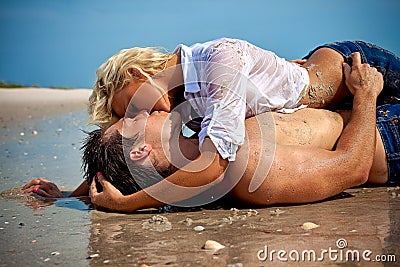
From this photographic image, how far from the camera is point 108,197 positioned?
3.22 m

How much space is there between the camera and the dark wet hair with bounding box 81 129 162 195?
3.22m

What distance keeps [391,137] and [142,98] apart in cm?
160

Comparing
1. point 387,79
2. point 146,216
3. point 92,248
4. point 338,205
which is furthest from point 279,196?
point 387,79

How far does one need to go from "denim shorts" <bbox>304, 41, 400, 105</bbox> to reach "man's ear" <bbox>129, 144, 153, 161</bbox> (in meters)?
1.57

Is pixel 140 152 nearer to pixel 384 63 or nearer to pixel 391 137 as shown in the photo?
pixel 391 137

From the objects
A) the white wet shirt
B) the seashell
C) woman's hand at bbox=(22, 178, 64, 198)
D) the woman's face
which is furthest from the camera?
woman's hand at bbox=(22, 178, 64, 198)

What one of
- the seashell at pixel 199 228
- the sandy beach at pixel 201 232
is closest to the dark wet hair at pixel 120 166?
the sandy beach at pixel 201 232

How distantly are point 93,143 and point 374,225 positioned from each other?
1.71 meters

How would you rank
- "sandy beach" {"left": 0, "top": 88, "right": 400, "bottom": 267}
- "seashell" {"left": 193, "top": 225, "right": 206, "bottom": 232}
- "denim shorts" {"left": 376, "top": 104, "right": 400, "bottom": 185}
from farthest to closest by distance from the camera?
"denim shorts" {"left": 376, "top": 104, "right": 400, "bottom": 185}
"seashell" {"left": 193, "top": 225, "right": 206, "bottom": 232}
"sandy beach" {"left": 0, "top": 88, "right": 400, "bottom": 267}

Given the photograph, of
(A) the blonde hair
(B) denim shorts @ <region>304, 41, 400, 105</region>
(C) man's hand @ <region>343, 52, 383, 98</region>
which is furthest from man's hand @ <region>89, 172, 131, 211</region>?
(B) denim shorts @ <region>304, 41, 400, 105</region>

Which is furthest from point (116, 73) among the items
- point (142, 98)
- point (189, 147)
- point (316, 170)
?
point (316, 170)

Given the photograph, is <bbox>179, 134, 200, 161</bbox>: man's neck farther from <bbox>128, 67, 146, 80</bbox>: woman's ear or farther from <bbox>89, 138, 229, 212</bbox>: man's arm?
<bbox>128, 67, 146, 80</bbox>: woman's ear

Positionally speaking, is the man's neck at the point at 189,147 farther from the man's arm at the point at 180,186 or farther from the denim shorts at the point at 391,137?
the denim shorts at the point at 391,137

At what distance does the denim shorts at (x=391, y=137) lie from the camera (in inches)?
140
